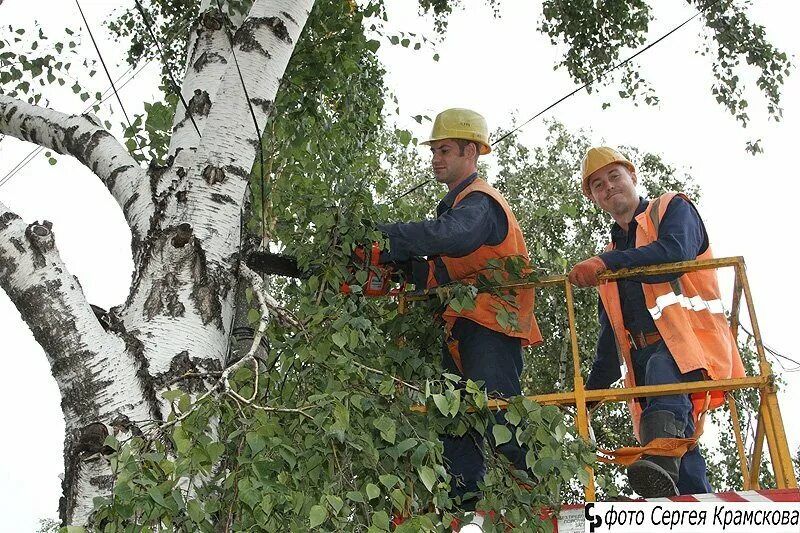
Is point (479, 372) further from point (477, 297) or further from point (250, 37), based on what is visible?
point (250, 37)

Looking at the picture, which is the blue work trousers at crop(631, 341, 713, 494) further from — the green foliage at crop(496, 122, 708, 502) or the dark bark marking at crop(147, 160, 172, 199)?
the green foliage at crop(496, 122, 708, 502)

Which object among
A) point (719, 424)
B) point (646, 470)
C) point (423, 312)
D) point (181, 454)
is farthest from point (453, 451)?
point (719, 424)

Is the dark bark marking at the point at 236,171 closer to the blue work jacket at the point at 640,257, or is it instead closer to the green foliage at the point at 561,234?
the blue work jacket at the point at 640,257

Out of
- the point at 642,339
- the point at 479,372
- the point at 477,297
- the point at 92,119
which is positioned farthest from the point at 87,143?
the point at 642,339

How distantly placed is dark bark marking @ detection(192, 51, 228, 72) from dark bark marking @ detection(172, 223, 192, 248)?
1012mm

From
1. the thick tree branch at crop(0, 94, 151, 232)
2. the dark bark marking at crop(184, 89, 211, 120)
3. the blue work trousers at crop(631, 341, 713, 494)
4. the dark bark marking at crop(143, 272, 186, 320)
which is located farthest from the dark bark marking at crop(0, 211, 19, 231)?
the blue work trousers at crop(631, 341, 713, 494)

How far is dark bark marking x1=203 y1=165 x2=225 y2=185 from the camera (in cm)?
319

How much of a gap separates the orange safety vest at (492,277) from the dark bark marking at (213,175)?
1.18 m

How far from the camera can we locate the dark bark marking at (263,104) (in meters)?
3.52

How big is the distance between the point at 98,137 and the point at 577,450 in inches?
93.5

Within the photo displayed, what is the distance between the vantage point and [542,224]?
43.2 ft

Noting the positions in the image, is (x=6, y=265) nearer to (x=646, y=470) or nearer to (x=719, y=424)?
(x=646, y=470)

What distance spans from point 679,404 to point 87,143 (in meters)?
2.76

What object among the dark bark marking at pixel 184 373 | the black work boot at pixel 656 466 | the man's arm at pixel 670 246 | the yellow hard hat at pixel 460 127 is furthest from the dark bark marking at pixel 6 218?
the black work boot at pixel 656 466
